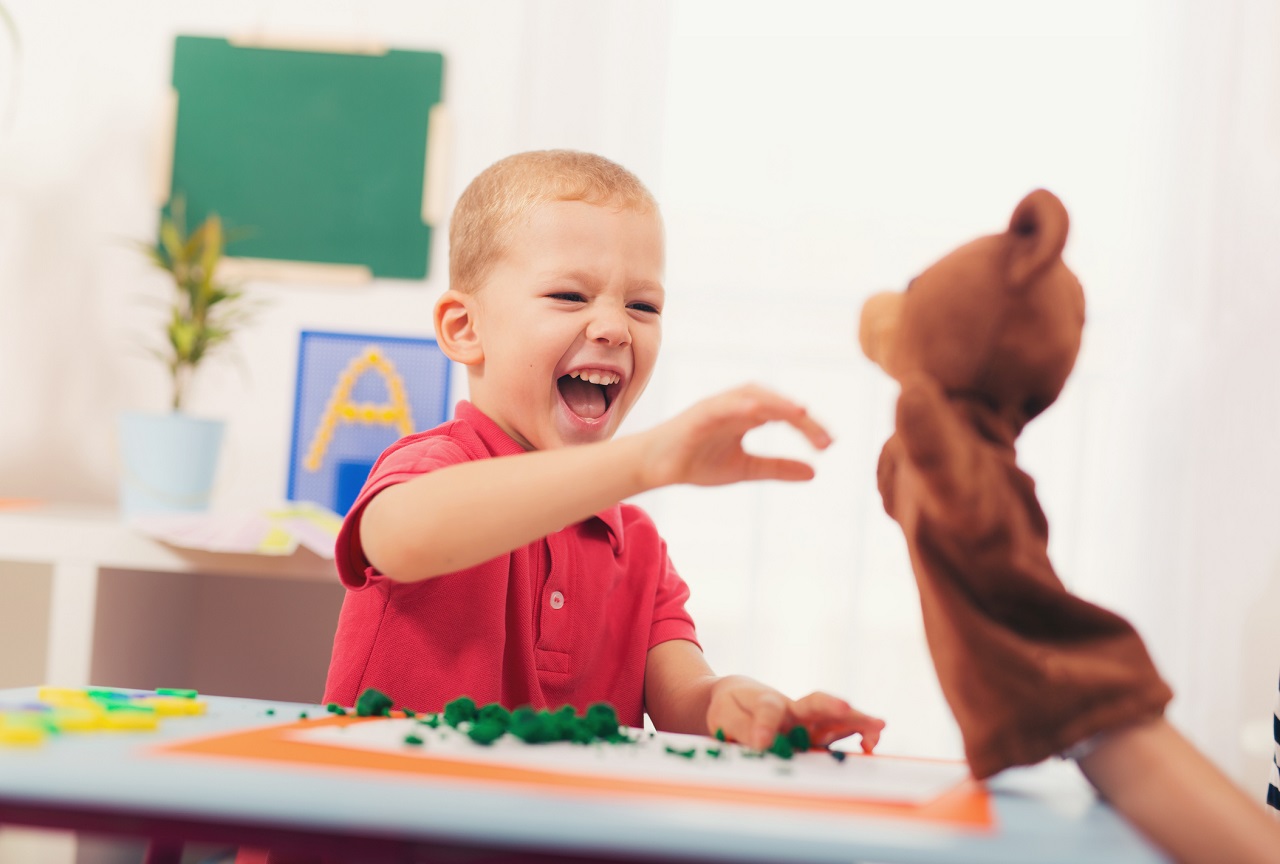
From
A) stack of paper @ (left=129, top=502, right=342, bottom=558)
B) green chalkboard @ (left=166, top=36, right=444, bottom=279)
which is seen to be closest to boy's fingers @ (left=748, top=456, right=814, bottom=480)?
stack of paper @ (left=129, top=502, right=342, bottom=558)

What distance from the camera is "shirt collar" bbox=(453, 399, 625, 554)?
0.92 metres

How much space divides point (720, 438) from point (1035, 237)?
18 cm

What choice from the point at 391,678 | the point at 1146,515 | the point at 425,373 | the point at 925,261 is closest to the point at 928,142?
the point at 925,261

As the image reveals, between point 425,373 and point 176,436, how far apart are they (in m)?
0.37

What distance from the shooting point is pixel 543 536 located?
0.71m

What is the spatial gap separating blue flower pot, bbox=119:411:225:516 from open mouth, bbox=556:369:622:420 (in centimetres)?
82

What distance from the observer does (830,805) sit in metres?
0.43

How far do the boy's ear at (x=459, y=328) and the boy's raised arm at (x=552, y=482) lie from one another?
10.3 inches

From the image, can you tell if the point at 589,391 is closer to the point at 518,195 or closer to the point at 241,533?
the point at 518,195

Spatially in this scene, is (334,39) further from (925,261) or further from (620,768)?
(620,768)

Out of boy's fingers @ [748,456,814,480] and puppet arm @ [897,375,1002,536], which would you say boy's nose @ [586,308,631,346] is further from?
puppet arm @ [897,375,1002,536]

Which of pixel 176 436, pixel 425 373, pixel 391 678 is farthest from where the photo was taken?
pixel 425 373

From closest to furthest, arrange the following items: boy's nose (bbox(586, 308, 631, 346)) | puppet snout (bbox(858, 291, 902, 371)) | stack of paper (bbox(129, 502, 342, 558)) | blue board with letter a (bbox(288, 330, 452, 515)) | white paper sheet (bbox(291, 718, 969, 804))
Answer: white paper sheet (bbox(291, 718, 969, 804)), puppet snout (bbox(858, 291, 902, 371)), boy's nose (bbox(586, 308, 631, 346)), stack of paper (bbox(129, 502, 342, 558)), blue board with letter a (bbox(288, 330, 452, 515))

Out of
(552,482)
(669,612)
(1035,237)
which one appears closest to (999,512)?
(1035,237)
